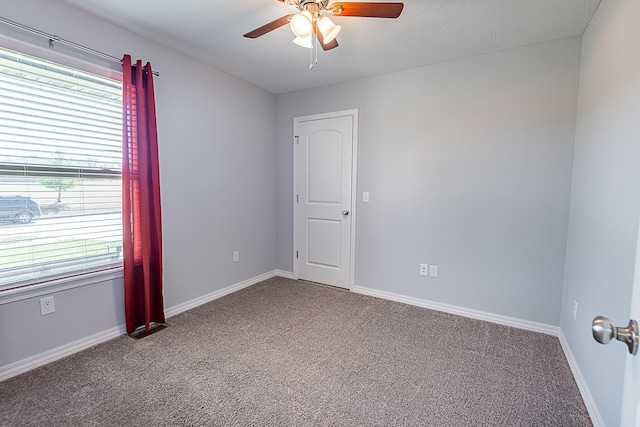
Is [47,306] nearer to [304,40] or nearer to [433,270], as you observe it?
[304,40]

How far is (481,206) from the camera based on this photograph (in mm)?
2699

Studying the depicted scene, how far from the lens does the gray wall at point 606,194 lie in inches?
52.7

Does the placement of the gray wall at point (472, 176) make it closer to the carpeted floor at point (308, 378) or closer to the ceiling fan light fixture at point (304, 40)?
the carpeted floor at point (308, 378)

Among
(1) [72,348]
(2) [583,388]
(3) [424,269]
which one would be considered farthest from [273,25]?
(2) [583,388]

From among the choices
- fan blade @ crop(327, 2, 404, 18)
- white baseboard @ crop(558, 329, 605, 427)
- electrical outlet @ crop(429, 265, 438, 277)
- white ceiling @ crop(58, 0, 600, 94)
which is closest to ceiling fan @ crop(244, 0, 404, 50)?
fan blade @ crop(327, 2, 404, 18)

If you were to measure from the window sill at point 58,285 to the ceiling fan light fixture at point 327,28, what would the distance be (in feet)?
7.68

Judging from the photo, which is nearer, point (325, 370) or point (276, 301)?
point (325, 370)

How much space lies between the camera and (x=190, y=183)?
113 inches

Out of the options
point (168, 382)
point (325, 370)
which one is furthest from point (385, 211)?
point (168, 382)

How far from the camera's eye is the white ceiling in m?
1.97

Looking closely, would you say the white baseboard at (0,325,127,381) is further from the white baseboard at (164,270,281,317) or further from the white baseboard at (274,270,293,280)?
the white baseboard at (274,270,293,280)

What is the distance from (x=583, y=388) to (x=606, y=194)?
3.79ft

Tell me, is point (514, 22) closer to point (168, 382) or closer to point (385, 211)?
point (385, 211)

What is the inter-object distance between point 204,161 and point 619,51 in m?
3.14
